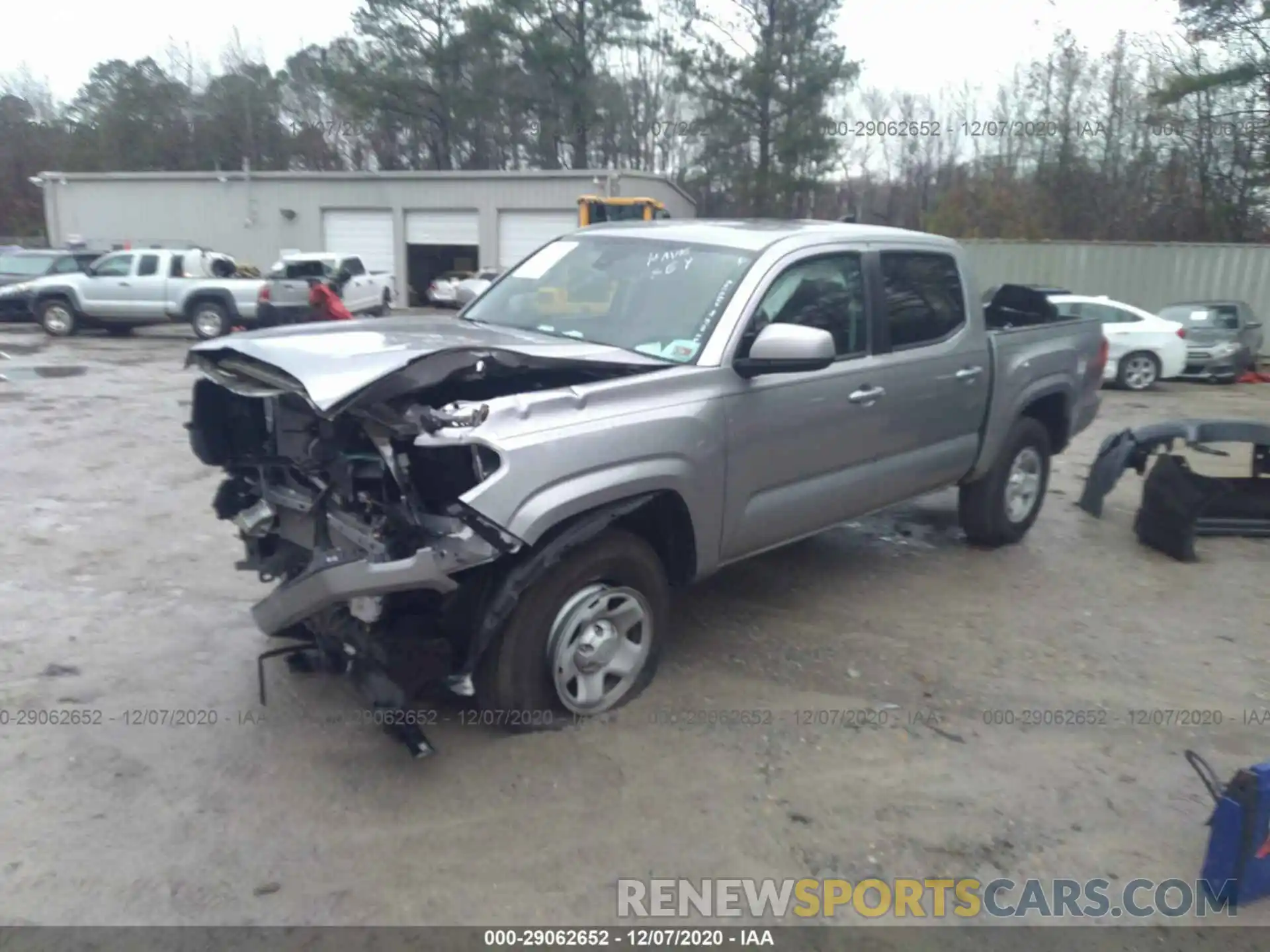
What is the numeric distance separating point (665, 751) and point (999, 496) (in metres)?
3.52

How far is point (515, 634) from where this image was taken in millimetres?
3865

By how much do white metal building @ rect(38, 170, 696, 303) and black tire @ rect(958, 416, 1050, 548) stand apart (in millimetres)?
24763

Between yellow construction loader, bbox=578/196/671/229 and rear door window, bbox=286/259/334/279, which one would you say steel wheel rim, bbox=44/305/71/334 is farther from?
yellow construction loader, bbox=578/196/671/229

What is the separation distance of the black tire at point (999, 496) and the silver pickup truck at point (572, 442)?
2.61 ft

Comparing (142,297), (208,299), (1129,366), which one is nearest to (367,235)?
(142,297)

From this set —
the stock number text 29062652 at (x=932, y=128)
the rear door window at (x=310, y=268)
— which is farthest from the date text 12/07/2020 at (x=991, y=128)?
the rear door window at (x=310, y=268)

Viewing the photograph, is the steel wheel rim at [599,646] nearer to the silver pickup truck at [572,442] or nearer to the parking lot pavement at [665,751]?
the silver pickup truck at [572,442]

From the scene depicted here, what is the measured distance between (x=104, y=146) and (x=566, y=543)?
50.0 meters

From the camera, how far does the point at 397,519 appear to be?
3.72 metres

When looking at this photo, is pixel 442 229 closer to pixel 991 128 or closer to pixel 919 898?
pixel 991 128

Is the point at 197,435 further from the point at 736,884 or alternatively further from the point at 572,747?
the point at 736,884

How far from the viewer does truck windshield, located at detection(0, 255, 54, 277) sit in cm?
2373

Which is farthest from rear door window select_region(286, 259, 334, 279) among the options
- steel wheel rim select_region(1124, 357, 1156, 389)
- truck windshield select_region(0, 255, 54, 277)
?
steel wheel rim select_region(1124, 357, 1156, 389)

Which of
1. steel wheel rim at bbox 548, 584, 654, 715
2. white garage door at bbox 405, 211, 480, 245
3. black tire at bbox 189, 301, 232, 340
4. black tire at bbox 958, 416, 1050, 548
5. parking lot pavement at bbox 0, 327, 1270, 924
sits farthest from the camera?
white garage door at bbox 405, 211, 480, 245
